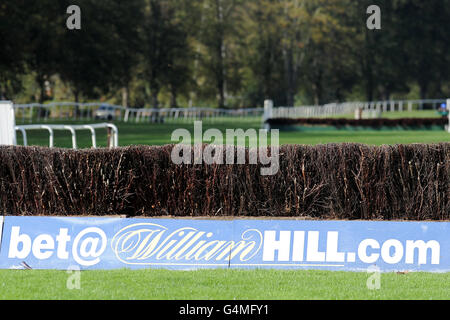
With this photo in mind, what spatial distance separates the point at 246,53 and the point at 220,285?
65297 millimetres

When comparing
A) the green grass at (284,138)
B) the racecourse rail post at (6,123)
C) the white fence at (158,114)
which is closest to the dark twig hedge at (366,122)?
the green grass at (284,138)

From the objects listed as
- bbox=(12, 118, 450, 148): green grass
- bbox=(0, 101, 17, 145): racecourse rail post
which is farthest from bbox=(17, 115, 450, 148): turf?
bbox=(0, 101, 17, 145): racecourse rail post

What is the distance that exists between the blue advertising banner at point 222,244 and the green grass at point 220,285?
0.23m

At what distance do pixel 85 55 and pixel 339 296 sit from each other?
43.4 metres

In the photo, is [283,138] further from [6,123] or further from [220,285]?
[220,285]

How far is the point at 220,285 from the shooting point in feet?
24.9

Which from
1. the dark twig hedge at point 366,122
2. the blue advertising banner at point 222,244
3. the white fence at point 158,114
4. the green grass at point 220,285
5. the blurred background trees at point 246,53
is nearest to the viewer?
the green grass at point 220,285

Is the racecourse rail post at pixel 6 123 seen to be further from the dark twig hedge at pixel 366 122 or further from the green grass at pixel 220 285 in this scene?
the dark twig hedge at pixel 366 122

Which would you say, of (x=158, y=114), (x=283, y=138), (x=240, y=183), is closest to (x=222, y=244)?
(x=240, y=183)

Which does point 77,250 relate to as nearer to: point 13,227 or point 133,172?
point 13,227

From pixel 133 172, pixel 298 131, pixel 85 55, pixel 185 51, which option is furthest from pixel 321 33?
pixel 133 172

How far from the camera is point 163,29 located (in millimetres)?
59156

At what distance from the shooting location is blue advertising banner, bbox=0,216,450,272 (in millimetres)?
8500

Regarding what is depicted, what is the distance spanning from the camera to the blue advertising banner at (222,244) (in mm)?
8500
